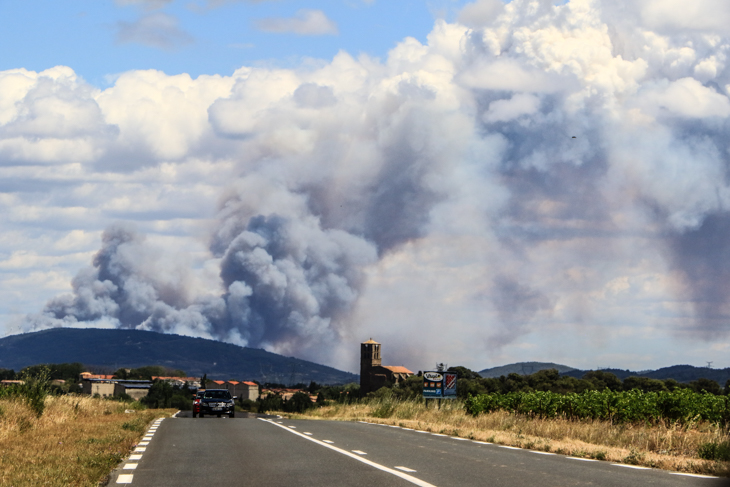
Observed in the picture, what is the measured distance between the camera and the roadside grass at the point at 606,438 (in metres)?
15.3

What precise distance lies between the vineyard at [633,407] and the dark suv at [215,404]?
17.4 meters

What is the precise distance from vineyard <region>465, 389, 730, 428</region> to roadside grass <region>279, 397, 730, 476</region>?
408mm

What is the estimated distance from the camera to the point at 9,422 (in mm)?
21312

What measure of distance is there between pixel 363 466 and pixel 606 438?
8.67 m

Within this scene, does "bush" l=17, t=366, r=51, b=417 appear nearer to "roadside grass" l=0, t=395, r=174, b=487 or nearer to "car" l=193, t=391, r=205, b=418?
"roadside grass" l=0, t=395, r=174, b=487

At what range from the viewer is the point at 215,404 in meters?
41.2

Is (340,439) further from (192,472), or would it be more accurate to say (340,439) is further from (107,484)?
(107,484)

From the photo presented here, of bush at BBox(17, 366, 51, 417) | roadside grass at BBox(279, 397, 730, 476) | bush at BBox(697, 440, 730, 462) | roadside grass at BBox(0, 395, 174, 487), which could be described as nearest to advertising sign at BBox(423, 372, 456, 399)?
roadside grass at BBox(279, 397, 730, 476)

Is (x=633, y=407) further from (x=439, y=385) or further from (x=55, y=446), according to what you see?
(x=439, y=385)

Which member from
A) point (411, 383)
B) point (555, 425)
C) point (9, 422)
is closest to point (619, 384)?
point (411, 383)

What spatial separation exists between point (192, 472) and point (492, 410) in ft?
64.0

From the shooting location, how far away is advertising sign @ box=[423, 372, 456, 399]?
1663 inches

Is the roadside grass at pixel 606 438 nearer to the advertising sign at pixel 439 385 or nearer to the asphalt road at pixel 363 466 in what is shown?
the asphalt road at pixel 363 466

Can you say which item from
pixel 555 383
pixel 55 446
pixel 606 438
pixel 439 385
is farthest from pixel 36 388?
pixel 555 383
